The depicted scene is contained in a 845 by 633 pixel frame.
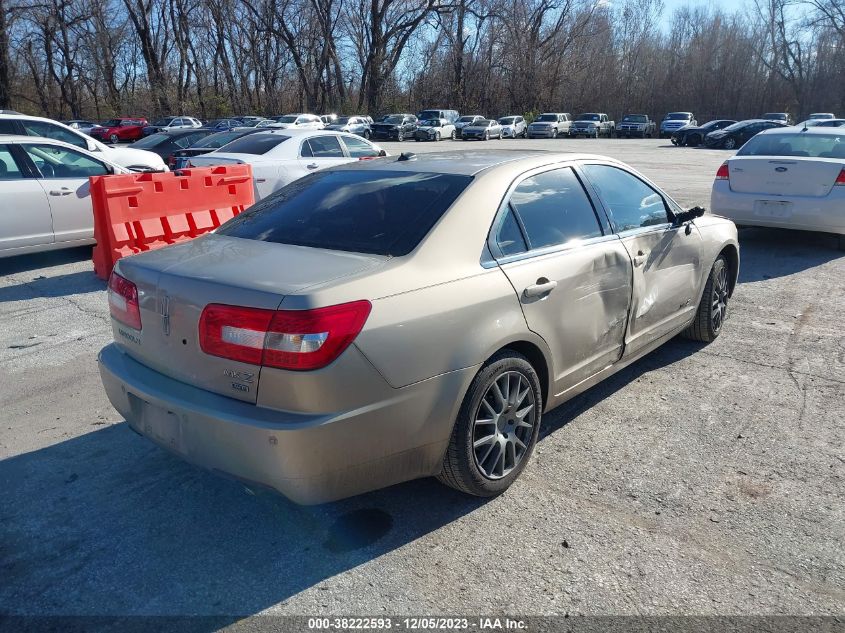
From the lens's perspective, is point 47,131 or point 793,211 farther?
point 47,131

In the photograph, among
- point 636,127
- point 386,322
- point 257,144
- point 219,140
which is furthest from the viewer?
point 636,127

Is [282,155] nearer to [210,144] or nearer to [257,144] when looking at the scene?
[257,144]

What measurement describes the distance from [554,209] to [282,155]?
26.6ft

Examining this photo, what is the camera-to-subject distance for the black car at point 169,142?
18.3 meters

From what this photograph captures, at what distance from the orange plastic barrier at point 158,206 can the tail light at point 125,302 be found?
14.3 ft

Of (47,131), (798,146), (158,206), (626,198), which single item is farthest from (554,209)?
(47,131)

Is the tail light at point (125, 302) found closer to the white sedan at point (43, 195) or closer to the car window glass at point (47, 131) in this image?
the white sedan at point (43, 195)

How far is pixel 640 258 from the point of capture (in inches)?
170

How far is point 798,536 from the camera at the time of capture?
3.15 metres

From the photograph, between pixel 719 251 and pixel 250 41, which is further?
pixel 250 41

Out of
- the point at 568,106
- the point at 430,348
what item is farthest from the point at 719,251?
the point at 568,106

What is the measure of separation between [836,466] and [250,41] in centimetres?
6428

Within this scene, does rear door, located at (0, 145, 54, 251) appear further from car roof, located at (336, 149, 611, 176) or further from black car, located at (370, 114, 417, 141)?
black car, located at (370, 114, 417, 141)

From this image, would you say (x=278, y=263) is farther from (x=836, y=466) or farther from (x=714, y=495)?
(x=836, y=466)
